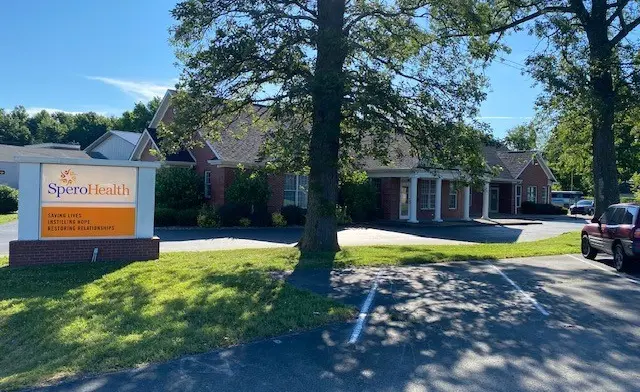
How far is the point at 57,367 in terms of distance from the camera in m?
5.27

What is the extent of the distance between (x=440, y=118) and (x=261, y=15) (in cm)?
543

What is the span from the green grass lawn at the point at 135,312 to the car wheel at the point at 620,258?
6.80 m

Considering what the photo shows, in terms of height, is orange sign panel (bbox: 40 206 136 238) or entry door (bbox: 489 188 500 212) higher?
entry door (bbox: 489 188 500 212)

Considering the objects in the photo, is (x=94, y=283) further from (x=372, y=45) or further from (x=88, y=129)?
(x=88, y=129)

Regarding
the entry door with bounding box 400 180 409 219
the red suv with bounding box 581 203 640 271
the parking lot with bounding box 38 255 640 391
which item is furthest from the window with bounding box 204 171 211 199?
the red suv with bounding box 581 203 640 271

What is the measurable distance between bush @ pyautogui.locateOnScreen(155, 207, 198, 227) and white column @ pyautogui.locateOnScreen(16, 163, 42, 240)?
11578mm

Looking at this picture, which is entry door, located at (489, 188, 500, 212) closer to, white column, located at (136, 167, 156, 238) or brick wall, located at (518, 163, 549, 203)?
brick wall, located at (518, 163, 549, 203)

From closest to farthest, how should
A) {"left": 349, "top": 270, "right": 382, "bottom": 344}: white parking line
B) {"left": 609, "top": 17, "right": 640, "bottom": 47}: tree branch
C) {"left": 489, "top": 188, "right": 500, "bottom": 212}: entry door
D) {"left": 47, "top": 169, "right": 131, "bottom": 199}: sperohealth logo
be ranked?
{"left": 349, "top": 270, "right": 382, "bottom": 344}: white parking line → {"left": 47, "top": 169, "right": 131, "bottom": 199}: sperohealth logo → {"left": 609, "top": 17, "right": 640, "bottom": 47}: tree branch → {"left": 489, "top": 188, "right": 500, "bottom": 212}: entry door

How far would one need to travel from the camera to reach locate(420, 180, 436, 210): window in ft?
107

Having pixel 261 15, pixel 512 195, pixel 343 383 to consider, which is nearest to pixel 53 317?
pixel 343 383

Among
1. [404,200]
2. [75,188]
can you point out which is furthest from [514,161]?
[75,188]

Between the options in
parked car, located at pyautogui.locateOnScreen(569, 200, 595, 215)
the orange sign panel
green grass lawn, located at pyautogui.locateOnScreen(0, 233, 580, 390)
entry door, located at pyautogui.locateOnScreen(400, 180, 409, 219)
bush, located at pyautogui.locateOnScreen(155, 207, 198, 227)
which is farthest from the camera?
parked car, located at pyautogui.locateOnScreen(569, 200, 595, 215)

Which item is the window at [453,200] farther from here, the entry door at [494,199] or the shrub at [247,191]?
the shrub at [247,191]

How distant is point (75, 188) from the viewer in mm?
11828
